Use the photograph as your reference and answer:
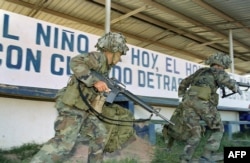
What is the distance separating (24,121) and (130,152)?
151 cm

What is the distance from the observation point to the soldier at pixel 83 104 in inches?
111

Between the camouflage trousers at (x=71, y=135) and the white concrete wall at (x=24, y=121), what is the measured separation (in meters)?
1.73

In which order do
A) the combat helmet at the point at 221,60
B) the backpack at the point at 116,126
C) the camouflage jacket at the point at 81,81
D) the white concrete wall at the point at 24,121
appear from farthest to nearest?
the combat helmet at the point at 221,60 → the white concrete wall at the point at 24,121 → the backpack at the point at 116,126 → the camouflage jacket at the point at 81,81

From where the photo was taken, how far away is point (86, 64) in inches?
118

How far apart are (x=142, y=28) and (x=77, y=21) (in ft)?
6.75

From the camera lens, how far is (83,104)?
3.00 meters

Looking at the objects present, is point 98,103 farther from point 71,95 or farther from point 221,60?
point 221,60

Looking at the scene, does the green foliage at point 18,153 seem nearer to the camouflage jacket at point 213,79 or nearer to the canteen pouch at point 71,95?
the canteen pouch at point 71,95

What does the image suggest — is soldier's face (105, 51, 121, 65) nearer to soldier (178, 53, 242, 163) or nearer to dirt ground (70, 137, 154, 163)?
dirt ground (70, 137, 154, 163)

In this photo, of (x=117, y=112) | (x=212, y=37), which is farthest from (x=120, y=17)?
(x=117, y=112)

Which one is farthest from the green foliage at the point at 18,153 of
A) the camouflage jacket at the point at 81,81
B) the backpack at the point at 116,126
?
the camouflage jacket at the point at 81,81

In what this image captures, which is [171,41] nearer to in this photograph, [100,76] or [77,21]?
[77,21]

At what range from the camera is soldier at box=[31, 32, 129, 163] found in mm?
2828

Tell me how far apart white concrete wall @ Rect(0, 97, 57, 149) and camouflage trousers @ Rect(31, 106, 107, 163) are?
68.0 inches
